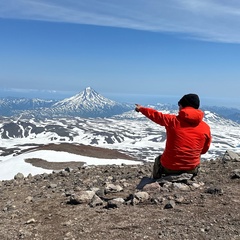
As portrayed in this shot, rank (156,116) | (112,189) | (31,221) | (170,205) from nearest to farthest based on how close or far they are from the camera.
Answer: (31,221), (170,205), (156,116), (112,189)

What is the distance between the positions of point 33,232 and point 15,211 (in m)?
2.70

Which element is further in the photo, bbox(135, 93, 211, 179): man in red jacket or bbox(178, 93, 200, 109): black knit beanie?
bbox(178, 93, 200, 109): black knit beanie

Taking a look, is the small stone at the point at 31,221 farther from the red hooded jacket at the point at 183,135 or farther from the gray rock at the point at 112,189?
the red hooded jacket at the point at 183,135

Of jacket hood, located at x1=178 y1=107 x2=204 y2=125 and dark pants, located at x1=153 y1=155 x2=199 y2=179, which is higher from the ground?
jacket hood, located at x1=178 y1=107 x2=204 y2=125

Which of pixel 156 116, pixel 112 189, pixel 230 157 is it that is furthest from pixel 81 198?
pixel 230 157

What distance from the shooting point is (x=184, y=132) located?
455 inches

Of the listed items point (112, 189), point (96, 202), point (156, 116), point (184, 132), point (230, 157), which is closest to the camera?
point (156, 116)

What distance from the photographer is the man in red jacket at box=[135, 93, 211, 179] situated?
11.4 meters

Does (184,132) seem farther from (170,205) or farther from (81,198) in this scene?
(81,198)

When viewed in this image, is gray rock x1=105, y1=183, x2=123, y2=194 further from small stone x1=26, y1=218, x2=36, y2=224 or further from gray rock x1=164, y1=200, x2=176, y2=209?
small stone x1=26, y1=218, x2=36, y2=224

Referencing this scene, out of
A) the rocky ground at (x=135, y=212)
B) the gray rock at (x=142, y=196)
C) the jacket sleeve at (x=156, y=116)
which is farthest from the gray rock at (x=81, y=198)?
the jacket sleeve at (x=156, y=116)

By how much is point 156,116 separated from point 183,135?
3.87 feet

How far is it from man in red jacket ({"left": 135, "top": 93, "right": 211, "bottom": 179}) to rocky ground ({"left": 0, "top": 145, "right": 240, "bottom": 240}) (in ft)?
3.07

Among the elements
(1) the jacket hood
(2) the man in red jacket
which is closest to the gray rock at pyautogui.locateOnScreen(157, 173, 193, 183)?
(2) the man in red jacket
